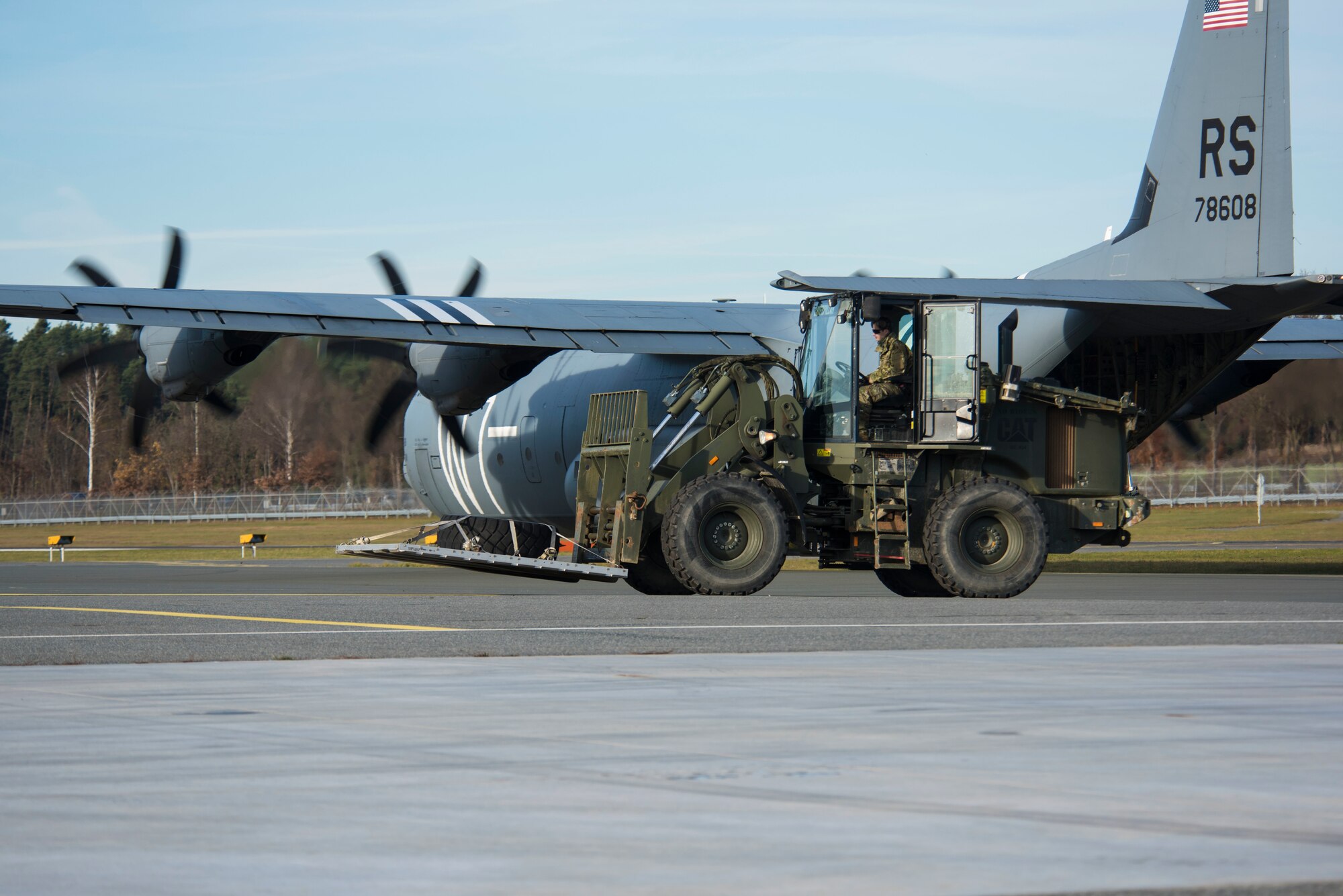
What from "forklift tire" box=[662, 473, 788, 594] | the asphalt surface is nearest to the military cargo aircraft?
"forklift tire" box=[662, 473, 788, 594]

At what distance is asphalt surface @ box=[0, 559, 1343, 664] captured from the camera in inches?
419

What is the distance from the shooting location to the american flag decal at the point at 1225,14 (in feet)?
63.9

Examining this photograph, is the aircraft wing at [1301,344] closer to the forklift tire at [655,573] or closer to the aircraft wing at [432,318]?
the aircraft wing at [432,318]

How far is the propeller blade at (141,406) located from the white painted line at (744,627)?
13502 mm

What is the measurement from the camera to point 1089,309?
1836 centimetres

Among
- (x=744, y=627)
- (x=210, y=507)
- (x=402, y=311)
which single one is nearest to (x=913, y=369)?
(x=744, y=627)

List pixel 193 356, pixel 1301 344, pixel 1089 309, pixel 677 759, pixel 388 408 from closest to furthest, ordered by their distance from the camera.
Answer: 1. pixel 677 759
2. pixel 1089 309
3. pixel 193 356
4. pixel 1301 344
5. pixel 388 408

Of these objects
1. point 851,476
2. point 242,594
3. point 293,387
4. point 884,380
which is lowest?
point 242,594

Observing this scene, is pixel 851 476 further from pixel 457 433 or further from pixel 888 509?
pixel 457 433

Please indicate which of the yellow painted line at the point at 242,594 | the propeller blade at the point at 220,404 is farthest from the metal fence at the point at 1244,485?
the yellow painted line at the point at 242,594

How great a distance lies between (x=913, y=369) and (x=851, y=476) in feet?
4.89

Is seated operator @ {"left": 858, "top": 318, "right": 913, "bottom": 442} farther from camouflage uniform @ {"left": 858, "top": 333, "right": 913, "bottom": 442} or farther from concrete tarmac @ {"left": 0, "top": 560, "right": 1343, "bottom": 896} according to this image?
concrete tarmac @ {"left": 0, "top": 560, "right": 1343, "bottom": 896}

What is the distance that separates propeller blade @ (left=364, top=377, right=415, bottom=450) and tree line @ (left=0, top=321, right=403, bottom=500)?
1861 inches

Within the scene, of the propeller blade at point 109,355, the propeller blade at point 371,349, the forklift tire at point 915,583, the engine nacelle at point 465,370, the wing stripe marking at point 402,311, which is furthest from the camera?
the engine nacelle at point 465,370
